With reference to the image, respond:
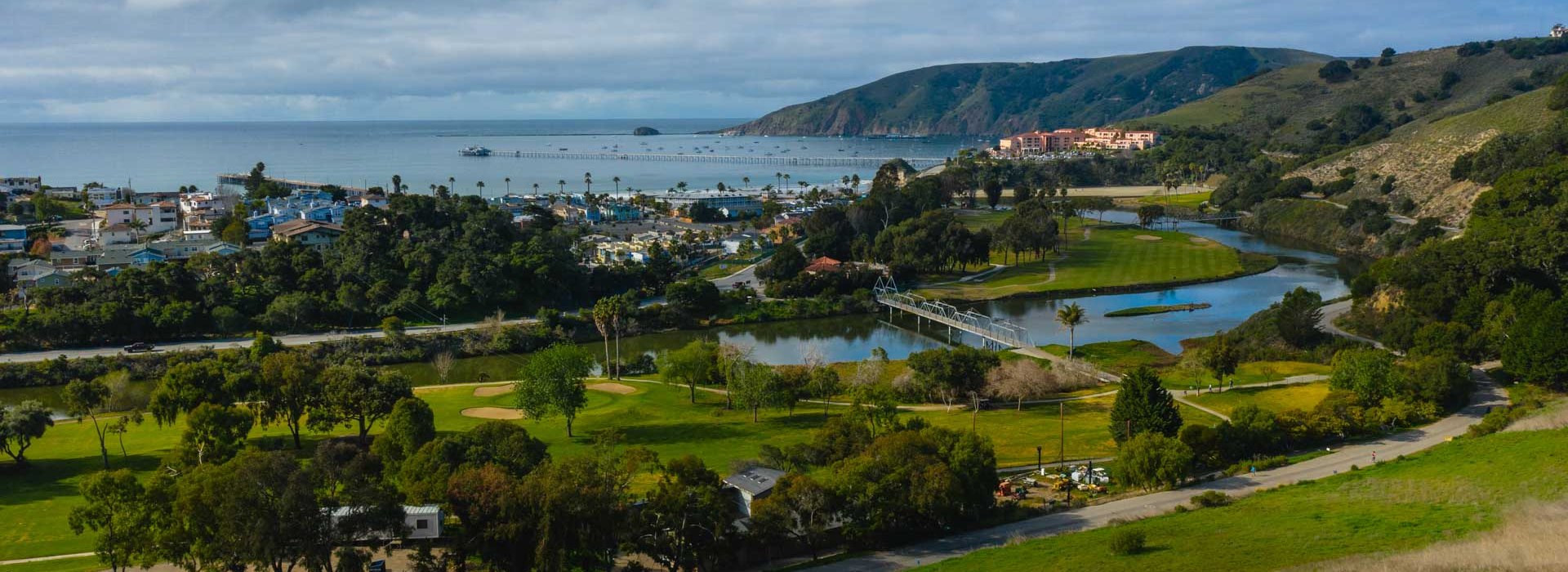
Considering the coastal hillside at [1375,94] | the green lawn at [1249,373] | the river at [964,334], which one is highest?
the coastal hillside at [1375,94]

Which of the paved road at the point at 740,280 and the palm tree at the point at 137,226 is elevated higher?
the palm tree at the point at 137,226

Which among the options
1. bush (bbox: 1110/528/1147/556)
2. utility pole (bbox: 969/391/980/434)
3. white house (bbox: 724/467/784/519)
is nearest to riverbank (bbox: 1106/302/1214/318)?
utility pole (bbox: 969/391/980/434)

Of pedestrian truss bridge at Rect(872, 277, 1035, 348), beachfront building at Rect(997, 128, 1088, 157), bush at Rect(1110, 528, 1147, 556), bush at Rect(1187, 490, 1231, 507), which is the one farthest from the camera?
beachfront building at Rect(997, 128, 1088, 157)

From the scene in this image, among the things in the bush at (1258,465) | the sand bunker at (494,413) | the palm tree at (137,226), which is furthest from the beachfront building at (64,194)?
the bush at (1258,465)

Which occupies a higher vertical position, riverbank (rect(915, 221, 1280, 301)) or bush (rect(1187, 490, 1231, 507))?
bush (rect(1187, 490, 1231, 507))

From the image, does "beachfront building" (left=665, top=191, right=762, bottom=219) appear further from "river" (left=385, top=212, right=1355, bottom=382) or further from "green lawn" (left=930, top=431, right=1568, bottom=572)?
"green lawn" (left=930, top=431, right=1568, bottom=572)

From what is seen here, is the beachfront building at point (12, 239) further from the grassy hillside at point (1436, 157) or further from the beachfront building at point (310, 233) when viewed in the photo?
the grassy hillside at point (1436, 157)
